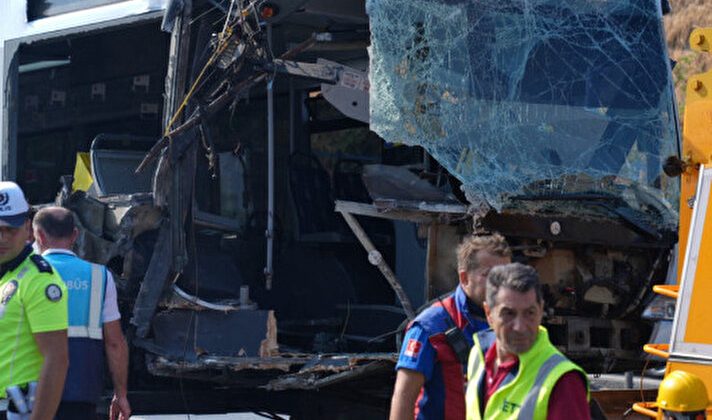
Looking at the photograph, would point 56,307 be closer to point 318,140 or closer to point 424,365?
point 424,365

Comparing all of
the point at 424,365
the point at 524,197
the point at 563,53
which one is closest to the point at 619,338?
the point at 524,197

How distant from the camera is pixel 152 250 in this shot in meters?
7.78

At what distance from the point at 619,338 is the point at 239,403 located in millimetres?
2529

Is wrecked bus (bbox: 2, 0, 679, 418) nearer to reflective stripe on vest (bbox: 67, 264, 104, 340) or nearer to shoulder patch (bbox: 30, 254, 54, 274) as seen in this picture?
reflective stripe on vest (bbox: 67, 264, 104, 340)

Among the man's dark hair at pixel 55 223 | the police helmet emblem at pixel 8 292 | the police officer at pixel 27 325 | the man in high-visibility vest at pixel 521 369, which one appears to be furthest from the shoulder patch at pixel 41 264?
the man in high-visibility vest at pixel 521 369

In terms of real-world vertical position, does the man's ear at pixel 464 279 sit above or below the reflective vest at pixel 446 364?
above

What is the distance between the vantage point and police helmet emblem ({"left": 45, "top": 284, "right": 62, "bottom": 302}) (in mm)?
5094

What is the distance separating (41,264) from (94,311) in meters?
0.71

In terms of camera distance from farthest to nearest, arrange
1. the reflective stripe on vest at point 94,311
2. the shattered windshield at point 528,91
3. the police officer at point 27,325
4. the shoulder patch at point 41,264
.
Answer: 1. the shattered windshield at point 528,91
2. the reflective stripe on vest at point 94,311
3. the shoulder patch at point 41,264
4. the police officer at point 27,325

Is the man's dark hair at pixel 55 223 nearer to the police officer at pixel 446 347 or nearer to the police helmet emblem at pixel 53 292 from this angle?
the police helmet emblem at pixel 53 292

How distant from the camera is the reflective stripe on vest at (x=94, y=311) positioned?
5.82 meters

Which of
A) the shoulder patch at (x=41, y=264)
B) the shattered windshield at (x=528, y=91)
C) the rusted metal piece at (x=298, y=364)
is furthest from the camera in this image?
the rusted metal piece at (x=298, y=364)

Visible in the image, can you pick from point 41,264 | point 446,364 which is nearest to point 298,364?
point 41,264

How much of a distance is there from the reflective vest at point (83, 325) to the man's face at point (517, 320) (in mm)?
2445
